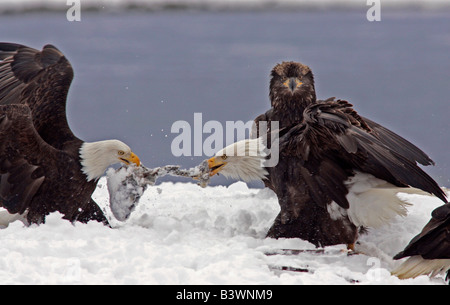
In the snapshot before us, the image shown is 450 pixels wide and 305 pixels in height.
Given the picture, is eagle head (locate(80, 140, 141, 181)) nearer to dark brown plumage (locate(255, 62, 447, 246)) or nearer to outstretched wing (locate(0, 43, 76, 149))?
outstretched wing (locate(0, 43, 76, 149))

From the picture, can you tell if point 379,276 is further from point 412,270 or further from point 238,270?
point 238,270

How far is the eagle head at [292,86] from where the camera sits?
18.7 ft

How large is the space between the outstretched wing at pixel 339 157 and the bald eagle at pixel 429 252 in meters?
→ 0.26

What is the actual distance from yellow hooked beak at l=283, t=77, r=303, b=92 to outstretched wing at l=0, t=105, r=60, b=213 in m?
1.96

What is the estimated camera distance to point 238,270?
4.12 meters

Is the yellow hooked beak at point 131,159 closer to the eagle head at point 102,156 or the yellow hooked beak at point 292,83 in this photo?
the eagle head at point 102,156

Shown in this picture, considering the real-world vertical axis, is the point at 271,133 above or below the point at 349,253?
above

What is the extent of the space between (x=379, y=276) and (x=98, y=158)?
2.47 m

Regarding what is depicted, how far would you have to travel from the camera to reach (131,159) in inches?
221

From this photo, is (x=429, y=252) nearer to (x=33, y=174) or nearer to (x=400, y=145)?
(x=400, y=145)

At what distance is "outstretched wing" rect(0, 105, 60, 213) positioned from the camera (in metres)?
5.11

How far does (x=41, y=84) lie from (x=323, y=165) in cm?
265

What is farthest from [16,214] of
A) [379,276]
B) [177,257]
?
[379,276]

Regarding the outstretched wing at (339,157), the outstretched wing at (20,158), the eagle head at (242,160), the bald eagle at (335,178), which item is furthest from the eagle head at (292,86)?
the outstretched wing at (20,158)
